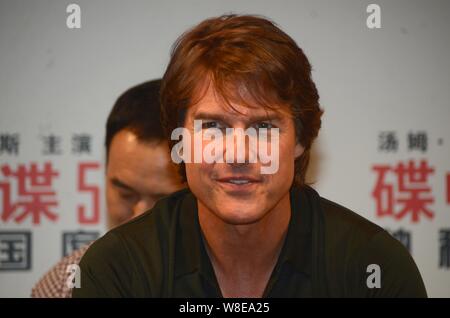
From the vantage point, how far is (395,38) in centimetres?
171

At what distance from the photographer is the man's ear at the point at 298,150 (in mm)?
1393

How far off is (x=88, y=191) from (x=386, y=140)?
0.87 m

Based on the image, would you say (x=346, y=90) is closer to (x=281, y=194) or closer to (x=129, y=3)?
(x=281, y=194)

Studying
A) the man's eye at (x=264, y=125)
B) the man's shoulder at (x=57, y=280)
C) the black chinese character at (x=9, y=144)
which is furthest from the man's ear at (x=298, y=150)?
the black chinese character at (x=9, y=144)

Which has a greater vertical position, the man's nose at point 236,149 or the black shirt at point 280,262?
the man's nose at point 236,149

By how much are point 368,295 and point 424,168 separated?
1.80ft

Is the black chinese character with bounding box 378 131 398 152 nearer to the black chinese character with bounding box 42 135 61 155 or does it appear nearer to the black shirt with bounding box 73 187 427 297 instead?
the black shirt with bounding box 73 187 427 297

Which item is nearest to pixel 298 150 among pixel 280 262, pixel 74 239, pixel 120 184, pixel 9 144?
pixel 280 262

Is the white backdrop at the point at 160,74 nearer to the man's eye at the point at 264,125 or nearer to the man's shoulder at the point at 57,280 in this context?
the man's shoulder at the point at 57,280

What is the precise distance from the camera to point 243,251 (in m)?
1.38

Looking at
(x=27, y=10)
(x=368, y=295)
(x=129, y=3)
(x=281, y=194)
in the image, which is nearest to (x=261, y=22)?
(x=281, y=194)

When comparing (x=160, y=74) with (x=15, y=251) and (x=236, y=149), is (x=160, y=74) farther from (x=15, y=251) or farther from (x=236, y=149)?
(x=15, y=251)

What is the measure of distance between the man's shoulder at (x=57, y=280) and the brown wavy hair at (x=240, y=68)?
0.61m

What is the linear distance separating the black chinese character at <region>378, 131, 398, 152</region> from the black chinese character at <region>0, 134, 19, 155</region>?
104 cm
